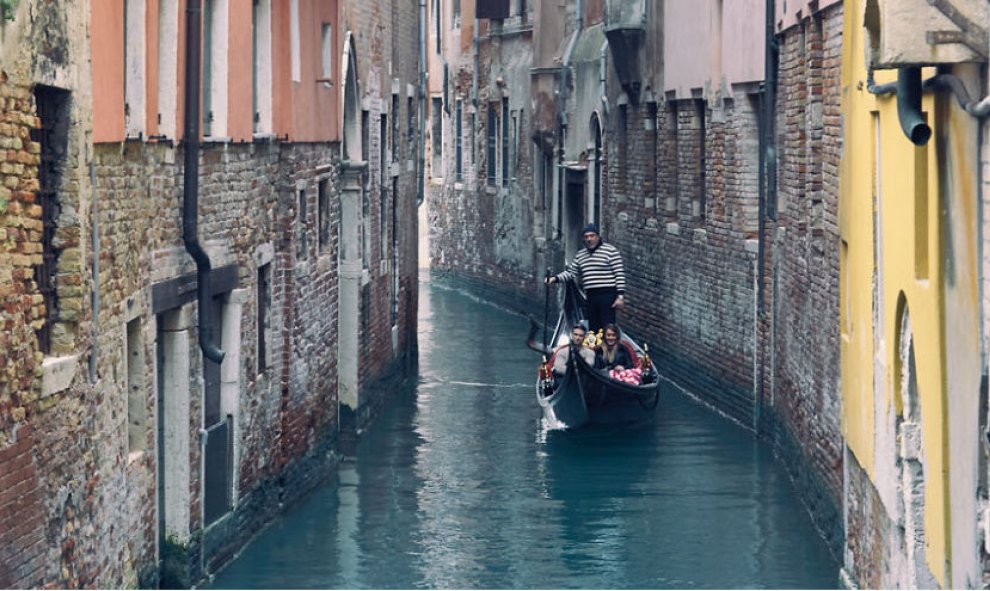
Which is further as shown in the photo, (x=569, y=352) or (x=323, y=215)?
(x=569, y=352)

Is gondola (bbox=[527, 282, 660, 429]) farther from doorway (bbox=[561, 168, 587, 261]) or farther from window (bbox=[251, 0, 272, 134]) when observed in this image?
doorway (bbox=[561, 168, 587, 261])

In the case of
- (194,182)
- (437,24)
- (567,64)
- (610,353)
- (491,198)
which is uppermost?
(437,24)

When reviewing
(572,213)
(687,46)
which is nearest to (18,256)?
(687,46)

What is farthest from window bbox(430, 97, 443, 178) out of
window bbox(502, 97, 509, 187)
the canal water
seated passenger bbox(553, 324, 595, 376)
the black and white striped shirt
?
seated passenger bbox(553, 324, 595, 376)

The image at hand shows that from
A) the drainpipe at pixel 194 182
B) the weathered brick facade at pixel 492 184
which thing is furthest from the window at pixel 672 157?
the drainpipe at pixel 194 182

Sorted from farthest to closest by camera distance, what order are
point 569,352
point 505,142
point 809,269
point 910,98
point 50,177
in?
point 505,142 → point 569,352 → point 809,269 → point 50,177 → point 910,98

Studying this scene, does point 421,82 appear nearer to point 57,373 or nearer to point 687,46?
point 687,46

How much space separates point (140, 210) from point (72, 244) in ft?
5.43

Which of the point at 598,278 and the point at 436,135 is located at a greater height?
the point at 436,135

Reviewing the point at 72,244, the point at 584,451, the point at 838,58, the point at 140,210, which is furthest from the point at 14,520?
the point at 584,451

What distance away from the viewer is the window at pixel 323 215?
674 inches

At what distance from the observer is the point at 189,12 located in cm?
1199

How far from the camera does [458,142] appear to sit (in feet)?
121

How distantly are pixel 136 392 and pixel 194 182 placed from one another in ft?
4.85
